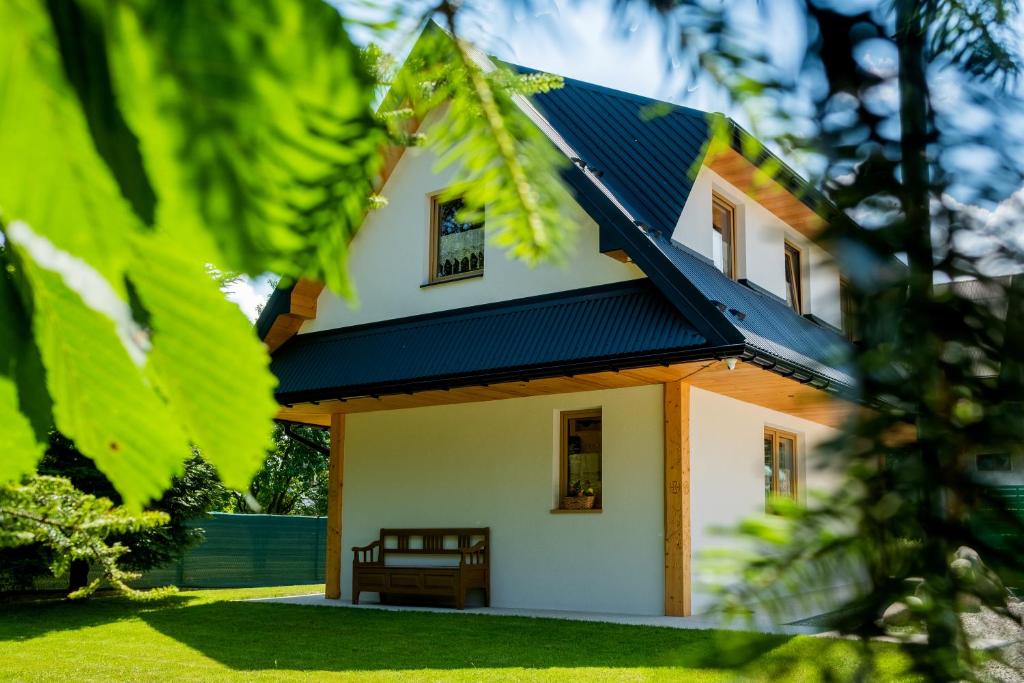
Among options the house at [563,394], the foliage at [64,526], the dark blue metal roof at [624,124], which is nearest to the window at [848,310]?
the dark blue metal roof at [624,124]

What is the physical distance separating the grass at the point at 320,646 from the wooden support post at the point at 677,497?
1149 millimetres

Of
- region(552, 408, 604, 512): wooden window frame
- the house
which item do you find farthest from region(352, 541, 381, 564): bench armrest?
region(552, 408, 604, 512): wooden window frame

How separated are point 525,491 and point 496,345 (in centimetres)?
192

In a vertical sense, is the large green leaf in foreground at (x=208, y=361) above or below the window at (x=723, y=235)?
below

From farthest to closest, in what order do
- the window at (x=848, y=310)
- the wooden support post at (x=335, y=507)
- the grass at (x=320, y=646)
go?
1. the wooden support post at (x=335, y=507)
2. the grass at (x=320, y=646)
3. the window at (x=848, y=310)

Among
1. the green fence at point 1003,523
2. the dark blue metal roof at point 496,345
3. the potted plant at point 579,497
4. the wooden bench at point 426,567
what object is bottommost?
the wooden bench at point 426,567

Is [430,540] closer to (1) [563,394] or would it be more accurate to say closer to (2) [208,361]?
(1) [563,394]

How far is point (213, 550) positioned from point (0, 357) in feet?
58.8

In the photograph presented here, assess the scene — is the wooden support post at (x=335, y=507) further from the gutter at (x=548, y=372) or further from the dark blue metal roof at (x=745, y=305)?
the dark blue metal roof at (x=745, y=305)

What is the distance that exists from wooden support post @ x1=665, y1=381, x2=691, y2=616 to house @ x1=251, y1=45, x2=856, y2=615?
0.8 inches

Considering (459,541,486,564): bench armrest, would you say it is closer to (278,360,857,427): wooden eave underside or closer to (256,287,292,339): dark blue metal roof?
(278,360,857,427): wooden eave underside

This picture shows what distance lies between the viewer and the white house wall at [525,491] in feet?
31.7

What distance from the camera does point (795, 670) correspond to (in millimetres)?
412

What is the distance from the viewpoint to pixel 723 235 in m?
10.5
